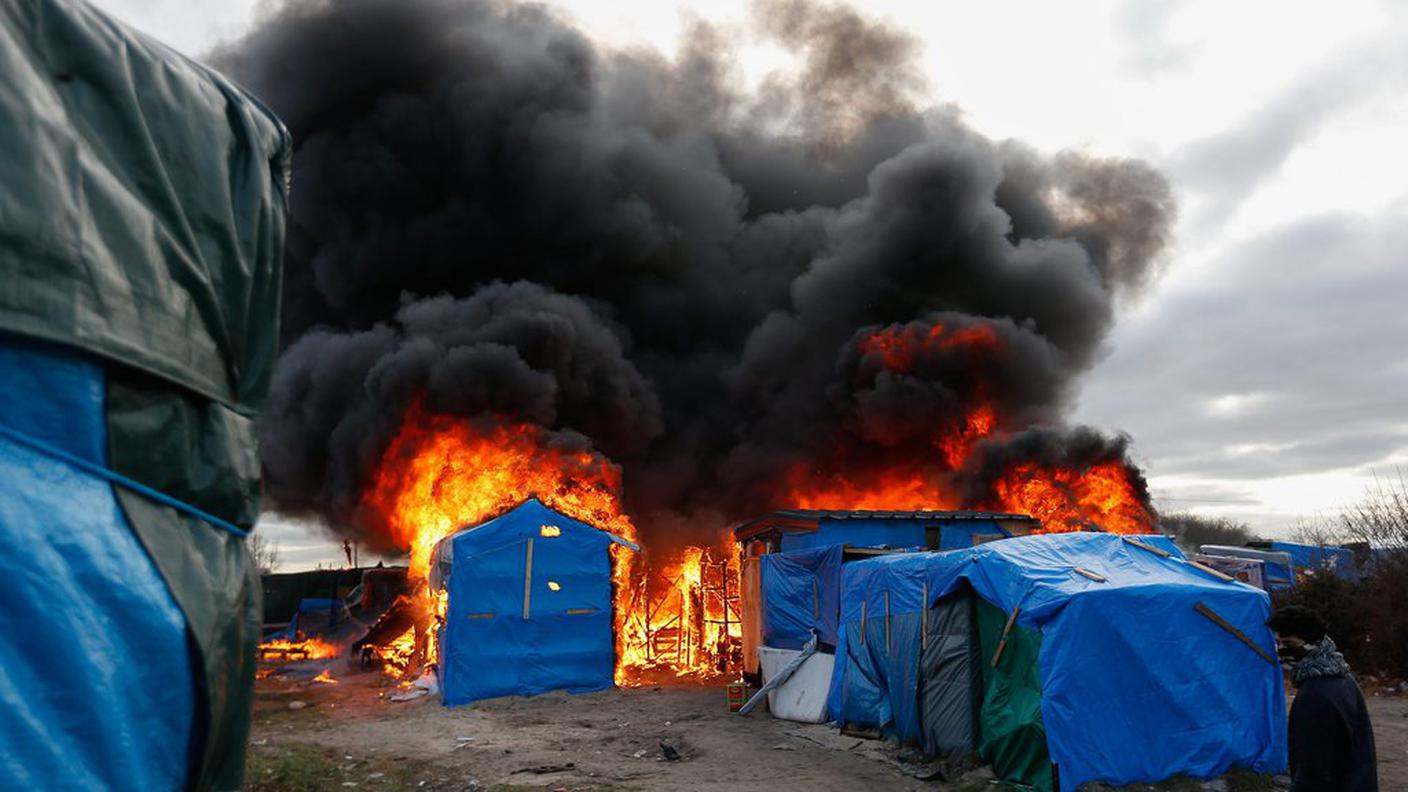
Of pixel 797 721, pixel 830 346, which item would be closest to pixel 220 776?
pixel 797 721

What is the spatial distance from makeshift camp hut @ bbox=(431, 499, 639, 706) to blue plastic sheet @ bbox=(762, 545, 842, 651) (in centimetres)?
399

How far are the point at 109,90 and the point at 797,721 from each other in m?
13.7

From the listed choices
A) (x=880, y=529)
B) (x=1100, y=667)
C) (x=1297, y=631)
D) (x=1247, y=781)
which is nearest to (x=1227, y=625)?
(x=1247, y=781)

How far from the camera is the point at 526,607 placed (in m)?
17.9

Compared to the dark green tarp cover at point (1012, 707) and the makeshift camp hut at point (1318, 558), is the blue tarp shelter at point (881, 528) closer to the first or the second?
the makeshift camp hut at point (1318, 558)

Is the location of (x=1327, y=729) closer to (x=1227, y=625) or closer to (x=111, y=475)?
(x=1227, y=625)

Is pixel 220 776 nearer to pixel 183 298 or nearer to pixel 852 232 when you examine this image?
pixel 183 298

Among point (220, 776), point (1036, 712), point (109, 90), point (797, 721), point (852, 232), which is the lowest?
point (797, 721)

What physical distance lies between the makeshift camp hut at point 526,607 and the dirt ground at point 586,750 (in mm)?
669

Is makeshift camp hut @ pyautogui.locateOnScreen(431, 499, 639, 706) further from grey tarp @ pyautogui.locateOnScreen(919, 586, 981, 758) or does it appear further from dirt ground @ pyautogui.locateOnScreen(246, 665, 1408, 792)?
grey tarp @ pyautogui.locateOnScreen(919, 586, 981, 758)

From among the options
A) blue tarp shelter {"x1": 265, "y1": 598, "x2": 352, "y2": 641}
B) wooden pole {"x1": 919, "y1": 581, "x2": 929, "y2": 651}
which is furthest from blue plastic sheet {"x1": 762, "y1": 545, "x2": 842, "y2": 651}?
blue tarp shelter {"x1": 265, "y1": 598, "x2": 352, "y2": 641}

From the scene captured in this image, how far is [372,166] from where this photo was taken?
36.2 meters

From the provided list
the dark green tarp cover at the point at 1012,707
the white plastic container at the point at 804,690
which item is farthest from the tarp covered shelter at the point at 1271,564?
the dark green tarp cover at the point at 1012,707

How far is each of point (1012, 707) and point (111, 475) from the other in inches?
349
